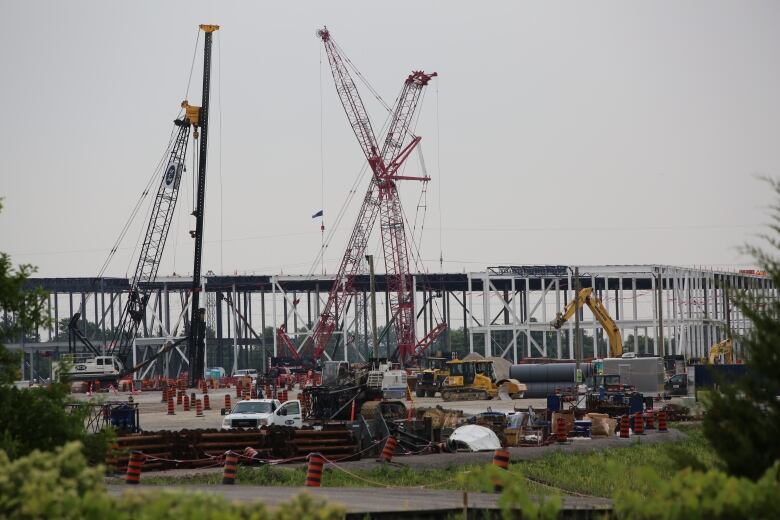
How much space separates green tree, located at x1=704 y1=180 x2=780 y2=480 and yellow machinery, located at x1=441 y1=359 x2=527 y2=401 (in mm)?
57421

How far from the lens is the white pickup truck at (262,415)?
39.1 meters

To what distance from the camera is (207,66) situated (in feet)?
338

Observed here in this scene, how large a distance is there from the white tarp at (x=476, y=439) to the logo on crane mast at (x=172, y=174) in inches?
3079

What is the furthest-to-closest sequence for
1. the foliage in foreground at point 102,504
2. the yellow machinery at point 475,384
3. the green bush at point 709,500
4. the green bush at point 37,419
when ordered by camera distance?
the yellow machinery at point 475,384 < the green bush at point 37,419 < the green bush at point 709,500 < the foliage in foreground at point 102,504

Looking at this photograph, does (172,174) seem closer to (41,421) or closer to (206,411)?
(206,411)

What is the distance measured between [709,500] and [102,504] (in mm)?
5468

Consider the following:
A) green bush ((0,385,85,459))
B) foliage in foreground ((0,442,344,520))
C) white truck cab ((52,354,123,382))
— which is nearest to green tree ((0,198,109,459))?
green bush ((0,385,85,459))

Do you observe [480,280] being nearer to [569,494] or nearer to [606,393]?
[606,393]

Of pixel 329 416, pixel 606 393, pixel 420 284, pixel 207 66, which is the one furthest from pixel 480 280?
pixel 329 416

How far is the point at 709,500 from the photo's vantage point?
33.8ft

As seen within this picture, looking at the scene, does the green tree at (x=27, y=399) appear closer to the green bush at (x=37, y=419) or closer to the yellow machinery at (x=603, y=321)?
the green bush at (x=37, y=419)

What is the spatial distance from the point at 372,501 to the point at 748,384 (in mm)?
9695

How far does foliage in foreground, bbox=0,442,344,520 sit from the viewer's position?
9562 mm

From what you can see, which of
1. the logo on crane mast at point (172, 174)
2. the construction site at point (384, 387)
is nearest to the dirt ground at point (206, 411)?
the construction site at point (384, 387)
